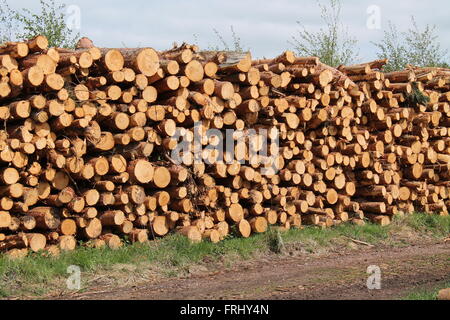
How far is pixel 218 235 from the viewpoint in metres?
8.91

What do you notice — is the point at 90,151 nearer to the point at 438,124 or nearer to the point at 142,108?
the point at 142,108

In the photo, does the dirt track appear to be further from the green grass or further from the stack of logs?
the stack of logs

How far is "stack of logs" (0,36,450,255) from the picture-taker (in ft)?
25.7

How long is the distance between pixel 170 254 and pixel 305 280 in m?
1.75

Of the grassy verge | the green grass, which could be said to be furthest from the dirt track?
the grassy verge

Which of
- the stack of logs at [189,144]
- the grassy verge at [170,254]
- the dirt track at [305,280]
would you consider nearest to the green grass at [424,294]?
the dirt track at [305,280]

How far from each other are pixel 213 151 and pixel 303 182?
1848mm

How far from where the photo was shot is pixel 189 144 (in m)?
8.89

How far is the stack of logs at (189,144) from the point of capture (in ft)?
25.7

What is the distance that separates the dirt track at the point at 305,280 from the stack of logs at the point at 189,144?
3.70 feet

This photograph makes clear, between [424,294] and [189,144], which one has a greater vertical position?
[189,144]

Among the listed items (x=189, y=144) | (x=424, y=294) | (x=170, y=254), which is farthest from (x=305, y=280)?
(x=189, y=144)

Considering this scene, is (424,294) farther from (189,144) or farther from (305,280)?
(189,144)
